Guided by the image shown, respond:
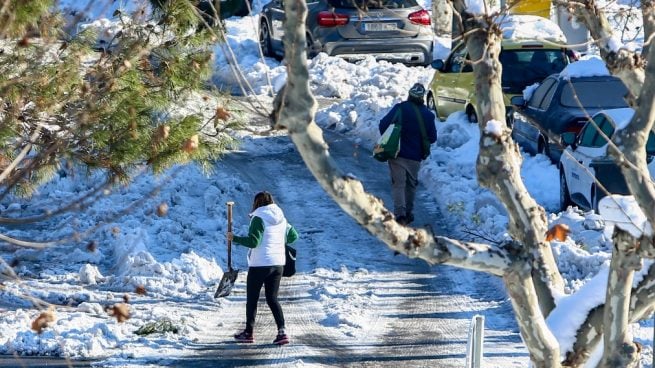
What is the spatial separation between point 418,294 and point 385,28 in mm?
12713

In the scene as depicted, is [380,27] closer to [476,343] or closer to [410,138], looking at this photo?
[410,138]

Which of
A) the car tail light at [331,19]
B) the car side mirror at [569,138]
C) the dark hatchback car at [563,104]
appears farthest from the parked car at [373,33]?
the car side mirror at [569,138]

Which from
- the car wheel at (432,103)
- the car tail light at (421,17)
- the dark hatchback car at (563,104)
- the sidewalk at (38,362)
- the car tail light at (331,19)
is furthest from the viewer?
the car tail light at (421,17)

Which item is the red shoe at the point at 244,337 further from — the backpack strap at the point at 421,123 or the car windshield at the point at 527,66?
the car windshield at the point at 527,66

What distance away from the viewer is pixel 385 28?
24.2 metres

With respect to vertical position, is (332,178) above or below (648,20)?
below

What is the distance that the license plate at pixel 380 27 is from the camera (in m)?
23.9

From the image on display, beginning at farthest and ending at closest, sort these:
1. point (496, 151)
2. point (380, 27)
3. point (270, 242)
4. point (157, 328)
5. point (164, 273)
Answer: point (380, 27) < point (164, 273) < point (157, 328) < point (270, 242) < point (496, 151)

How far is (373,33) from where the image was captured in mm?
24359


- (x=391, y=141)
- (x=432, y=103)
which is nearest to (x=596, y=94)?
(x=391, y=141)

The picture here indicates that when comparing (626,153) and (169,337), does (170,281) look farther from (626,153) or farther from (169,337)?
(626,153)

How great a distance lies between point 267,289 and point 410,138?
3.45 m

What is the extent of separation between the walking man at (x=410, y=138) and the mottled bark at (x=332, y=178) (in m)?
7.68

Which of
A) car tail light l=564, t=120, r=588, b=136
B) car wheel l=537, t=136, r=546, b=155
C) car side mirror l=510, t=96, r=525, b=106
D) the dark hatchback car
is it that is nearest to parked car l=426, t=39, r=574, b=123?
car side mirror l=510, t=96, r=525, b=106
